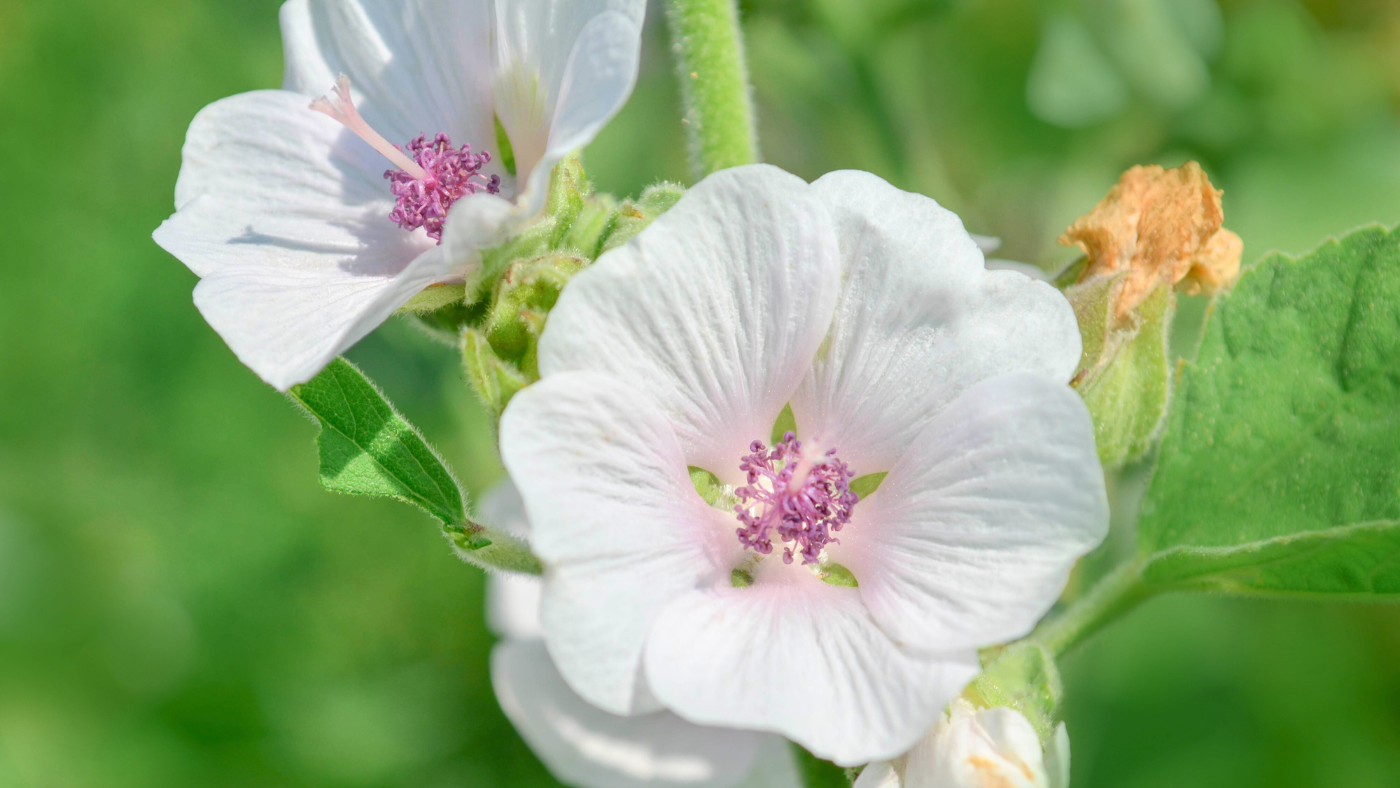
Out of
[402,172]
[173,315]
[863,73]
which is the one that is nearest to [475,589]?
[173,315]

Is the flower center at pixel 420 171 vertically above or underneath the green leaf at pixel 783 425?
above

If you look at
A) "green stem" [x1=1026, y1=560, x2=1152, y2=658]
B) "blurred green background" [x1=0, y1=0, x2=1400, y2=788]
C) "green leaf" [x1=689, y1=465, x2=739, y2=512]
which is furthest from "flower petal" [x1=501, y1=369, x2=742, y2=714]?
"blurred green background" [x1=0, y1=0, x2=1400, y2=788]

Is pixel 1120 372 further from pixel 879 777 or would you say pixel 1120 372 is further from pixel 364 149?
pixel 364 149

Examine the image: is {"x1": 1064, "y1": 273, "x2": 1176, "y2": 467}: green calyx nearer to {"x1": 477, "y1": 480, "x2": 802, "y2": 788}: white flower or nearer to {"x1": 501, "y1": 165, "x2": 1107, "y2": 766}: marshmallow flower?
{"x1": 501, "y1": 165, "x2": 1107, "y2": 766}: marshmallow flower

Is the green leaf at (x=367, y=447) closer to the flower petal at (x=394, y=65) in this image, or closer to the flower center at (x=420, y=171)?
the flower center at (x=420, y=171)

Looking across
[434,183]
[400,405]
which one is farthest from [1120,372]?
[400,405]

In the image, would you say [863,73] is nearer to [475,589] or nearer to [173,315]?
[475,589]

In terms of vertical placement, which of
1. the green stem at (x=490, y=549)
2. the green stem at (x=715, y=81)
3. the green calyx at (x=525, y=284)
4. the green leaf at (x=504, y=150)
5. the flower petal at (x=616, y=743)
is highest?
the green stem at (x=715, y=81)

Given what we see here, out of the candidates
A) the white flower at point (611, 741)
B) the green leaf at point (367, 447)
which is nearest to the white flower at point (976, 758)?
the green leaf at point (367, 447)
